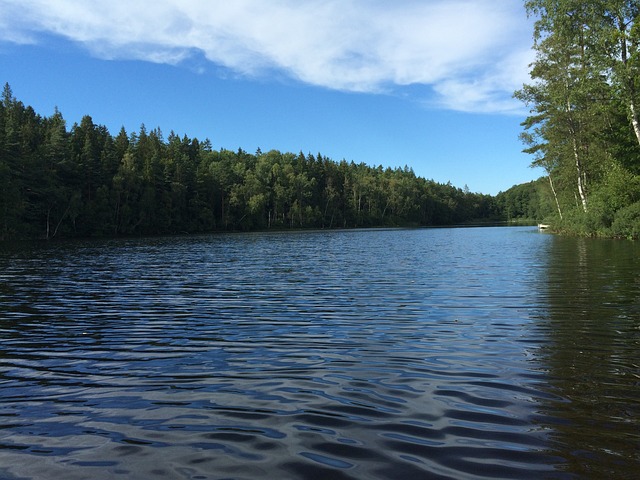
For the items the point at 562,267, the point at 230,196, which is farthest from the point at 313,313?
the point at 230,196

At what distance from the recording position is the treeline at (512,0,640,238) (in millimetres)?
30016

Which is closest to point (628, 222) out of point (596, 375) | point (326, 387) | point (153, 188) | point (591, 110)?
point (591, 110)

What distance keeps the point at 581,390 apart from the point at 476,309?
22.0ft

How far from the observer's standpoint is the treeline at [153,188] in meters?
77.9

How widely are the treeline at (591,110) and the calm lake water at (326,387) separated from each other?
21.7 metres

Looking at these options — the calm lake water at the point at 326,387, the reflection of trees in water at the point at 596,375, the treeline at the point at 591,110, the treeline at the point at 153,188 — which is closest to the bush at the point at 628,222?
the treeline at the point at 591,110

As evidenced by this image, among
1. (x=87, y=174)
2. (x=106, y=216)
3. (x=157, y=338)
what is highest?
(x=87, y=174)

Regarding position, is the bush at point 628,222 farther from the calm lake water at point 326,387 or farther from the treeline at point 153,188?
the treeline at point 153,188

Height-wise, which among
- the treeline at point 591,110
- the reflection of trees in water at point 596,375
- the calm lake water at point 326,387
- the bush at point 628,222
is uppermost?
the treeline at point 591,110

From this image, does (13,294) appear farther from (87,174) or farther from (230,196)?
(230,196)

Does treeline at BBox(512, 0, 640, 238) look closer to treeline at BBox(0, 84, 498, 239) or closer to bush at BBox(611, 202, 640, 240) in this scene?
bush at BBox(611, 202, 640, 240)

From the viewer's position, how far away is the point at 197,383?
726 cm

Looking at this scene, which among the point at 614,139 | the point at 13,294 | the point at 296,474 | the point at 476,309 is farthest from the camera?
the point at 614,139

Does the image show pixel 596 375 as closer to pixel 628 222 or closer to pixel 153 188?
pixel 628 222
